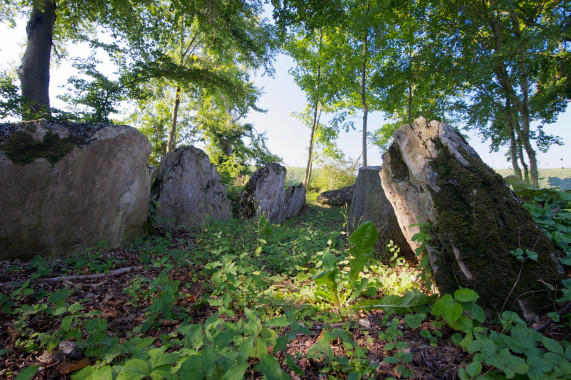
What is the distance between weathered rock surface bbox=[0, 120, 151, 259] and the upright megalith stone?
452cm

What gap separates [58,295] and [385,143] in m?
19.6

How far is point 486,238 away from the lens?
2160 mm

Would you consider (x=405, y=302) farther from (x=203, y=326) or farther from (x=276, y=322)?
(x=203, y=326)

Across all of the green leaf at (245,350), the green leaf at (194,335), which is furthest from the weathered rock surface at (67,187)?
the green leaf at (245,350)

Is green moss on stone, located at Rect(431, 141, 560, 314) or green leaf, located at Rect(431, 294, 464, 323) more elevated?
green moss on stone, located at Rect(431, 141, 560, 314)

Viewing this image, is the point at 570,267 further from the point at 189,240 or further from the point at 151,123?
the point at 151,123

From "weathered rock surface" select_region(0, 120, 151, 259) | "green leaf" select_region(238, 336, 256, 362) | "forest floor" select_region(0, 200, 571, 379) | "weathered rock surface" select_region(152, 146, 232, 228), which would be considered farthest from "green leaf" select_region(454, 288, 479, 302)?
"weathered rock surface" select_region(152, 146, 232, 228)

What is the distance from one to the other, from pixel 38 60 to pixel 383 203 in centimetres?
1048

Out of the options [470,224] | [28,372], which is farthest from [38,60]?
[470,224]

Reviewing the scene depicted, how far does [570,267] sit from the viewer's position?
7.19 feet

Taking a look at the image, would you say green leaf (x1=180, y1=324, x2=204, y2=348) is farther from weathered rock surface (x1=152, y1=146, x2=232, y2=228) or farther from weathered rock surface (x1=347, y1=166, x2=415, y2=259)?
weathered rock surface (x1=152, y1=146, x2=232, y2=228)

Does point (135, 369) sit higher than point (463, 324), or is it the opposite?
point (135, 369)

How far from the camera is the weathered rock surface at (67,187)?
353 cm

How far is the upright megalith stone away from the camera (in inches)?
76.9
